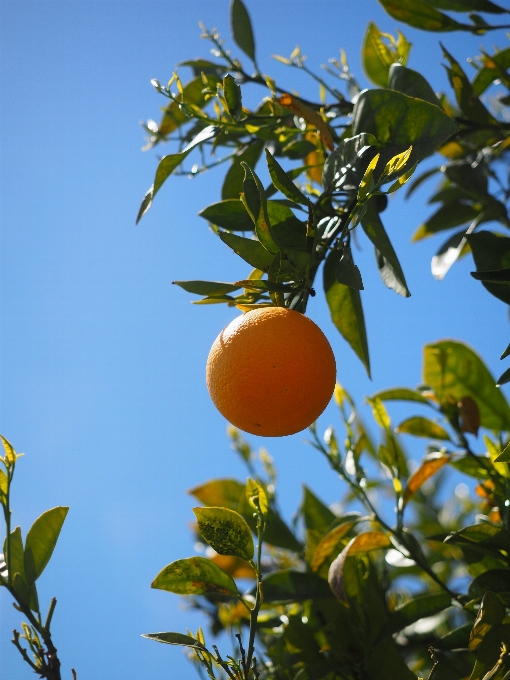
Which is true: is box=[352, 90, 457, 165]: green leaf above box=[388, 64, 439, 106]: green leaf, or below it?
below

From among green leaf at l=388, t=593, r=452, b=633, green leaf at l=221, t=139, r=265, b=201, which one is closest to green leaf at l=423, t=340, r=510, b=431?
green leaf at l=388, t=593, r=452, b=633

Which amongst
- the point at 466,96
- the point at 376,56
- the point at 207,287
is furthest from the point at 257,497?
the point at 376,56

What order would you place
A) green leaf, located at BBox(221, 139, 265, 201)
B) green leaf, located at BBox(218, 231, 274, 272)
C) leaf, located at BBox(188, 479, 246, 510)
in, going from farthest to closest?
1. leaf, located at BBox(188, 479, 246, 510)
2. green leaf, located at BBox(221, 139, 265, 201)
3. green leaf, located at BBox(218, 231, 274, 272)

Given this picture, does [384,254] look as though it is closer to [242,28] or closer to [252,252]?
[252,252]

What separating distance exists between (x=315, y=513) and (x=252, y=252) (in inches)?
29.0

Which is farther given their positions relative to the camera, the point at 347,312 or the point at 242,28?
the point at 242,28

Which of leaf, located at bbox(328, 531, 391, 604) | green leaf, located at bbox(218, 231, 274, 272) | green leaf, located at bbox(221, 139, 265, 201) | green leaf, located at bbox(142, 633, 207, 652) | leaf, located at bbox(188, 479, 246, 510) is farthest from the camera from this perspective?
leaf, located at bbox(188, 479, 246, 510)

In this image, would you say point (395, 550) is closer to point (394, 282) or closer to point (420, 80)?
point (394, 282)

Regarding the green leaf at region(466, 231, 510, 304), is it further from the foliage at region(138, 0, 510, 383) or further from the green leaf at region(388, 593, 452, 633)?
the green leaf at region(388, 593, 452, 633)

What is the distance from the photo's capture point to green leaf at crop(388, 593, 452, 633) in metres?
1.13

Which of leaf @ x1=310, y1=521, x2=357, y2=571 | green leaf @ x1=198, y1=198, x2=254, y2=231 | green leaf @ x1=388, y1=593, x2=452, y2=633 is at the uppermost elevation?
green leaf @ x1=198, y1=198, x2=254, y2=231

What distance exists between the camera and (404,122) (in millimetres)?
1001

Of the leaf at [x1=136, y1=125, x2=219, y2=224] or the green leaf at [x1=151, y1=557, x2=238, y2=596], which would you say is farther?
the leaf at [x1=136, y1=125, x2=219, y2=224]

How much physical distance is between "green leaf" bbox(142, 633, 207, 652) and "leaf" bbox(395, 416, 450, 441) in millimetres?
730
